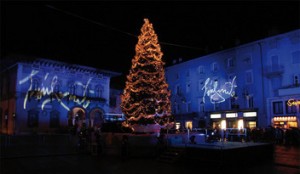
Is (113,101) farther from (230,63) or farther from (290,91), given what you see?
(290,91)

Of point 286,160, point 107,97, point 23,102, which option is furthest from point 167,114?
point 107,97

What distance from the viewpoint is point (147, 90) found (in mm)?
19234

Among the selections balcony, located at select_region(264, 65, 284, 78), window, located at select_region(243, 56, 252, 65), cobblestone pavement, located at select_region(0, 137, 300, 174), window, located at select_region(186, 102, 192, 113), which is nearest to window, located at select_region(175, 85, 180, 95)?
window, located at select_region(186, 102, 192, 113)

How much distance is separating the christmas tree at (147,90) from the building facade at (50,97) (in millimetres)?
13419

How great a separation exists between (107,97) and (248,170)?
3220 centimetres

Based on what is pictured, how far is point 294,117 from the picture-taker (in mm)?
28203

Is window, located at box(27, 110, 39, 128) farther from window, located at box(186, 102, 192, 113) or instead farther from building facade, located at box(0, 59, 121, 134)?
window, located at box(186, 102, 192, 113)

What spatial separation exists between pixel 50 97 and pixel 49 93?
1.73ft

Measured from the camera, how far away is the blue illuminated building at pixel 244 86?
29125 millimetres

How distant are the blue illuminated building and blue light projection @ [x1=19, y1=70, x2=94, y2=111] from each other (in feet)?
45.6

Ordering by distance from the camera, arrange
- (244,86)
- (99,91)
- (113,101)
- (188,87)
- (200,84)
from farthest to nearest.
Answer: (113,101)
(99,91)
(188,87)
(200,84)
(244,86)

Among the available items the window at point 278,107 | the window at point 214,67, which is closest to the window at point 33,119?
the window at point 214,67

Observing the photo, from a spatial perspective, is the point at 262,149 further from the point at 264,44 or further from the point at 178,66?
the point at 178,66

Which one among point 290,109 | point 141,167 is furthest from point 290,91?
point 141,167
